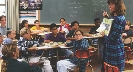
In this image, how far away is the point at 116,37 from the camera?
3590mm

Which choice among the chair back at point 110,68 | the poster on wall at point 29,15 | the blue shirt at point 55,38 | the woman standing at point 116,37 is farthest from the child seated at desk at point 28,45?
the poster on wall at point 29,15

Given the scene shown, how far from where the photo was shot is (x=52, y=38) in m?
6.55

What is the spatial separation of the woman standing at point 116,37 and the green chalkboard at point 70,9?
482cm

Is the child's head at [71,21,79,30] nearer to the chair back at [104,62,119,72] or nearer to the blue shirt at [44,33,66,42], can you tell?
the blue shirt at [44,33,66,42]

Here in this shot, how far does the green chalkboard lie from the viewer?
27.7 feet

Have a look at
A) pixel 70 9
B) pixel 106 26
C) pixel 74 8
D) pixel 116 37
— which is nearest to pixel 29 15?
pixel 70 9

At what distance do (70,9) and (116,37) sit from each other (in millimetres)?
4993

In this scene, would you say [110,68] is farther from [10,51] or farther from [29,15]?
[29,15]

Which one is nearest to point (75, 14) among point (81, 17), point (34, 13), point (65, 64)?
point (81, 17)

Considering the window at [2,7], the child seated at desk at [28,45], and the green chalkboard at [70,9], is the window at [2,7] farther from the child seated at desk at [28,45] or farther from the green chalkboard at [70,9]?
the child seated at desk at [28,45]

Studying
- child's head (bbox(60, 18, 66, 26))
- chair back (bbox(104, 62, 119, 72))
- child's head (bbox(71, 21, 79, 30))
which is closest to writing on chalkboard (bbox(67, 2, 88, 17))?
child's head (bbox(60, 18, 66, 26))

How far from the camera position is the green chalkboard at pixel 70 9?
8453mm

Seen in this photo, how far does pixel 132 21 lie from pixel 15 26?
3.85 m

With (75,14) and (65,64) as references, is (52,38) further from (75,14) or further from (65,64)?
(75,14)
